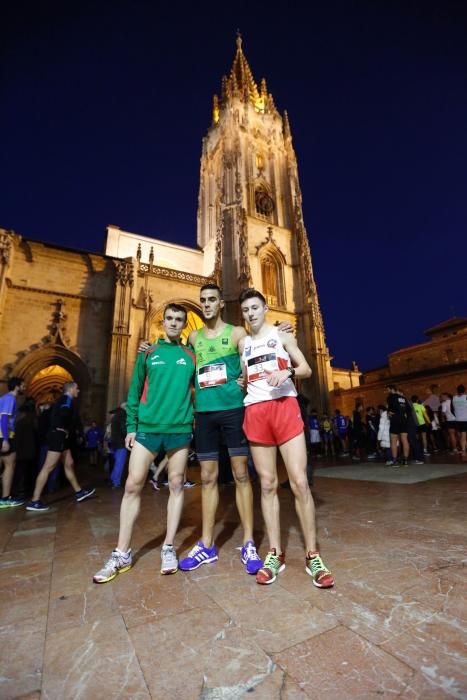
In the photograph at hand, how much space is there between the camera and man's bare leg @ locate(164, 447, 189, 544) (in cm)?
243

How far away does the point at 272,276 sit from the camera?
77.2 ft

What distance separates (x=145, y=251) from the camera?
80.1 feet

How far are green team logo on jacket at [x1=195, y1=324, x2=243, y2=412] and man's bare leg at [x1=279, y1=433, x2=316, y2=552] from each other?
0.54 m

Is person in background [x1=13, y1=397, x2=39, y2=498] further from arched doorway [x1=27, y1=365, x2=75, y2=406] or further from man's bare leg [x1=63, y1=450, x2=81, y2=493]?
arched doorway [x1=27, y1=365, x2=75, y2=406]

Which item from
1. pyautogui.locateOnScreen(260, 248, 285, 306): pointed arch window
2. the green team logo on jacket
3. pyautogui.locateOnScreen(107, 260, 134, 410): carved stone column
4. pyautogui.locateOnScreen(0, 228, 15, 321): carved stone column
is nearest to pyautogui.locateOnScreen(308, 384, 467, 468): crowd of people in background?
the green team logo on jacket

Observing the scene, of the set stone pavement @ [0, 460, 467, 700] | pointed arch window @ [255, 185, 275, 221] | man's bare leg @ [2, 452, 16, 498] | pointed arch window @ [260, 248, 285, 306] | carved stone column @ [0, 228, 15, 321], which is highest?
pointed arch window @ [255, 185, 275, 221]

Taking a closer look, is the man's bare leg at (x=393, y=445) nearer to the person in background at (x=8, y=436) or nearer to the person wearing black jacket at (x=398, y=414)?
the person wearing black jacket at (x=398, y=414)

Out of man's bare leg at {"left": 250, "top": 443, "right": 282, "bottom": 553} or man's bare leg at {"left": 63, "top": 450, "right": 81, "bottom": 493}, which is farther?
man's bare leg at {"left": 63, "top": 450, "right": 81, "bottom": 493}

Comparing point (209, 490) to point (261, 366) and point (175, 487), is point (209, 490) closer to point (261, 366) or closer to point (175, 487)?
point (175, 487)

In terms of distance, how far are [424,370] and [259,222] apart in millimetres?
15136

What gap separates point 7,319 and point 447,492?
17251 mm

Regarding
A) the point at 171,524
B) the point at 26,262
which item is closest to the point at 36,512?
the point at 171,524

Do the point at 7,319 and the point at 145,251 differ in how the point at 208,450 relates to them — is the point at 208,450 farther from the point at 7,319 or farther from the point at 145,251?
the point at 145,251

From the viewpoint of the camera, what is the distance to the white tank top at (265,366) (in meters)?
2.36
